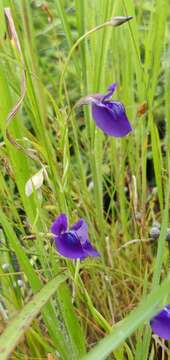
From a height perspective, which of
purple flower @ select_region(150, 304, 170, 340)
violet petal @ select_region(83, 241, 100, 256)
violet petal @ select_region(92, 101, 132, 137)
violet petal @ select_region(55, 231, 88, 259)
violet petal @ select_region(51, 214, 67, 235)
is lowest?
purple flower @ select_region(150, 304, 170, 340)

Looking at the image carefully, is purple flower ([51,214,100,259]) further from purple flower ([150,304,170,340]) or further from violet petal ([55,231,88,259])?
purple flower ([150,304,170,340])

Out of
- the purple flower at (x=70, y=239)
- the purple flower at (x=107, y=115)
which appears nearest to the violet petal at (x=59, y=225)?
the purple flower at (x=70, y=239)

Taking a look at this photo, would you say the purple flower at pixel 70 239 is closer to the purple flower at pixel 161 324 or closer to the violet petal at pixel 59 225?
the violet petal at pixel 59 225

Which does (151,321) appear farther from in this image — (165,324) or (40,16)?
(40,16)

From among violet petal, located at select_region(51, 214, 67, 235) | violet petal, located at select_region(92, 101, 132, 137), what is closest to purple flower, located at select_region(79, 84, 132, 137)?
violet petal, located at select_region(92, 101, 132, 137)

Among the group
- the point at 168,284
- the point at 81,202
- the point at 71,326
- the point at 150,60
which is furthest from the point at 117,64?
the point at 168,284

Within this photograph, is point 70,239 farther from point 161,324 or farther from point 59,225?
point 161,324
